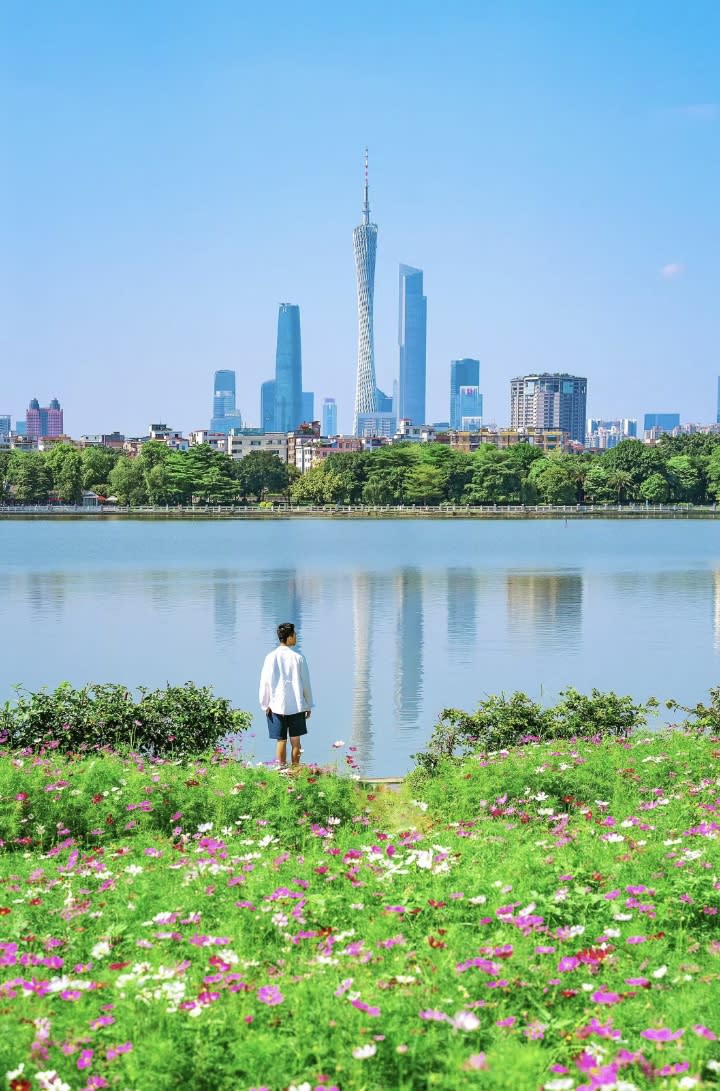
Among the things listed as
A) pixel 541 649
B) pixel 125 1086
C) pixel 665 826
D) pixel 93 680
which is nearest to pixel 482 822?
pixel 665 826

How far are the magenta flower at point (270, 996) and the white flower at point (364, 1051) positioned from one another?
17.3 inches

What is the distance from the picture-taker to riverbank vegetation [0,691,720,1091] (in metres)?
4.07

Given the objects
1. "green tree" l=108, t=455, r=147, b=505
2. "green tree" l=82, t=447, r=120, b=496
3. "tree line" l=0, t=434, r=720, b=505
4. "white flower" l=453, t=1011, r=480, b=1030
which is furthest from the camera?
"green tree" l=82, t=447, r=120, b=496

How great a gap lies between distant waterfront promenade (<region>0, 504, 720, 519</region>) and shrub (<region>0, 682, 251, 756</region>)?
9383 cm

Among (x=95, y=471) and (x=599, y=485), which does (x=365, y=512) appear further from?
(x=95, y=471)

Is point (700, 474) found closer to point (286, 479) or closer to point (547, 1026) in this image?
point (286, 479)

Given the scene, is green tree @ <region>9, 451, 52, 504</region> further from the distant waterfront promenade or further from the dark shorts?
the dark shorts

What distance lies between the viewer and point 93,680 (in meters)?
18.0

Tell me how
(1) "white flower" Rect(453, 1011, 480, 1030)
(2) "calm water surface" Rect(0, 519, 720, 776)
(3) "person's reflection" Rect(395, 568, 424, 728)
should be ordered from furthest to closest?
(2) "calm water surface" Rect(0, 519, 720, 776)
(3) "person's reflection" Rect(395, 568, 424, 728)
(1) "white flower" Rect(453, 1011, 480, 1030)

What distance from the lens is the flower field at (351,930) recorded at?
13.4 feet

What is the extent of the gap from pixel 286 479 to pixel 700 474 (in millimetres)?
44216

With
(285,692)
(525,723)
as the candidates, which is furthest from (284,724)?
(525,723)

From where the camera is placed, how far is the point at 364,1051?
3938mm

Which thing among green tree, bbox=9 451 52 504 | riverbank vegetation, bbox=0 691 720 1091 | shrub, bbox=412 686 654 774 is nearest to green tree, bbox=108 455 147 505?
green tree, bbox=9 451 52 504
